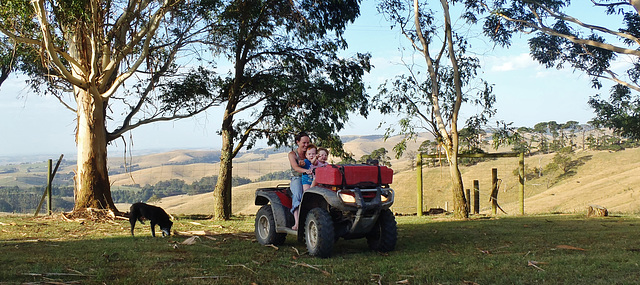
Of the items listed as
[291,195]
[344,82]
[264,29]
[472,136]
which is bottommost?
[291,195]

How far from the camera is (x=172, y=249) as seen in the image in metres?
7.30

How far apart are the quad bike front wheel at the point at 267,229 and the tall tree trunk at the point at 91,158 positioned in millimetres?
6770

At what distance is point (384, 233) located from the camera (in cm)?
708

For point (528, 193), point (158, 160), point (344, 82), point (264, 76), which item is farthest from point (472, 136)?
point (158, 160)

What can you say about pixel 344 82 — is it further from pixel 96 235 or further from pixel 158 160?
pixel 158 160

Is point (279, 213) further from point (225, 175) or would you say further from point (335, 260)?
point (225, 175)

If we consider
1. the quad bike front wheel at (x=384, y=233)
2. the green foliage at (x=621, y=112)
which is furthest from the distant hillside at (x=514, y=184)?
the quad bike front wheel at (x=384, y=233)

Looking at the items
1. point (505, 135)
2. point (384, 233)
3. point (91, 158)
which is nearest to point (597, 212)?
point (505, 135)

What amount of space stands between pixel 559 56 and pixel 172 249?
61.6ft

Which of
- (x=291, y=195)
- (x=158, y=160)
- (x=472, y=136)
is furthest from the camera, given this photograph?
(x=158, y=160)

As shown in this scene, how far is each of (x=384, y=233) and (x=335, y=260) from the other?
931 millimetres

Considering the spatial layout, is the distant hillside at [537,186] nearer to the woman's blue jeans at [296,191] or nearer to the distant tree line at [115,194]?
the distant tree line at [115,194]

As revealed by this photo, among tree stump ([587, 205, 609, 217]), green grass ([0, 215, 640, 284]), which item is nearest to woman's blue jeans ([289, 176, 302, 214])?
green grass ([0, 215, 640, 284])

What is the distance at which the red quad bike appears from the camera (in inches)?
258
